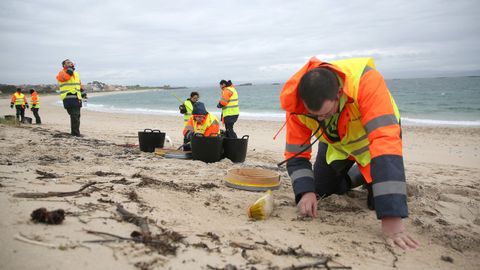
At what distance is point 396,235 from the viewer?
2.27m

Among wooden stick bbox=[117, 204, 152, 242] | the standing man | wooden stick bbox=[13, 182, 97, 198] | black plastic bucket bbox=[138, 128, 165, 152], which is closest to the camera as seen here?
wooden stick bbox=[117, 204, 152, 242]

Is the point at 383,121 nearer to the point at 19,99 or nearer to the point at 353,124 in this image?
the point at 353,124

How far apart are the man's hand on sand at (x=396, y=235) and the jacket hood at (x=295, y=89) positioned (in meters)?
0.94

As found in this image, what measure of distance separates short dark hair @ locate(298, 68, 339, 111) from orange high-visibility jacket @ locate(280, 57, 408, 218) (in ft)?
0.60

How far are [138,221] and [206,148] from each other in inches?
128

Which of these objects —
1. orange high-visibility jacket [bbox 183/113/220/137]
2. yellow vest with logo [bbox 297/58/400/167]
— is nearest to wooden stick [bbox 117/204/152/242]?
yellow vest with logo [bbox 297/58/400/167]

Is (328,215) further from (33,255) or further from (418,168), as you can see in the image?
(418,168)

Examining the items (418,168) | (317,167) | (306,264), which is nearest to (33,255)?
(306,264)

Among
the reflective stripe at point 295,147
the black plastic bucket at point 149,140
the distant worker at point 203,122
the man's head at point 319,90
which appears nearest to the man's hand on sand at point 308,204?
the reflective stripe at point 295,147

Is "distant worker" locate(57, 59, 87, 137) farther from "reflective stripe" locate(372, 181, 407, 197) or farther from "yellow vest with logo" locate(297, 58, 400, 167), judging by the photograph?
"reflective stripe" locate(372, 181, 407, 197)

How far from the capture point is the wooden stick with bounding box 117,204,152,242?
6.48 ft

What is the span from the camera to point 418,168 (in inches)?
242

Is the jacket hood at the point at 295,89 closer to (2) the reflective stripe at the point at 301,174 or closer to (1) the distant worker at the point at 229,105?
(2) the reflective stripe at the point at 301,174

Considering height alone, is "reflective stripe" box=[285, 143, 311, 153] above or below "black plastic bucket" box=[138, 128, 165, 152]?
above
